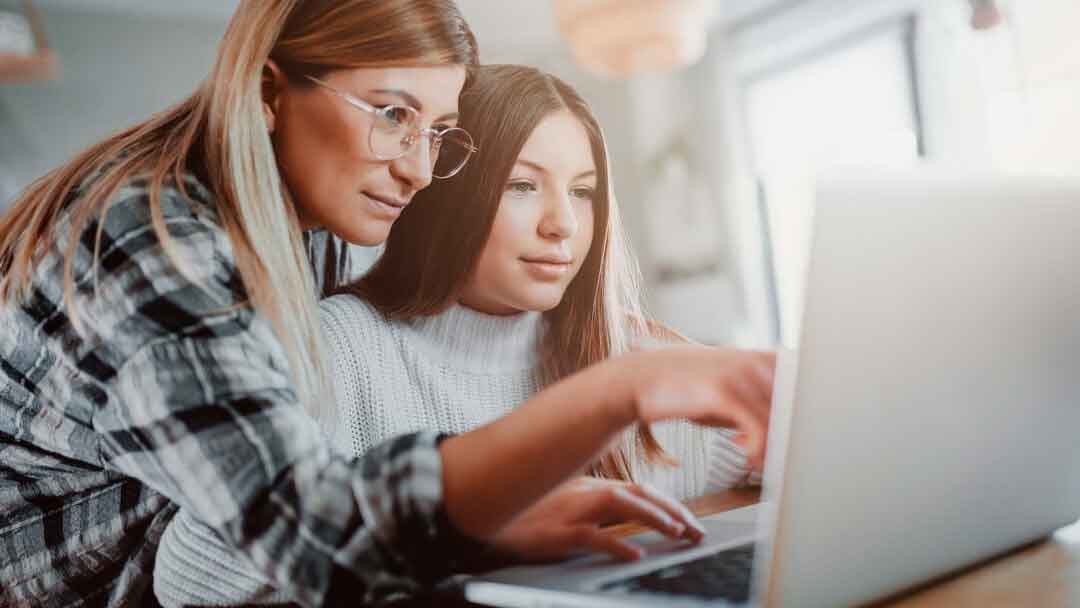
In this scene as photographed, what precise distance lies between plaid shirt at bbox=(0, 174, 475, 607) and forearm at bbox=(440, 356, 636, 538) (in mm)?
14

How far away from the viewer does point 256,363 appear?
21.6 inches

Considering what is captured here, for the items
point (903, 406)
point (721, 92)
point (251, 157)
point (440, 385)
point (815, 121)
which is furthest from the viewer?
point (815, 121)

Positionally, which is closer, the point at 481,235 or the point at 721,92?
the point at 481,235

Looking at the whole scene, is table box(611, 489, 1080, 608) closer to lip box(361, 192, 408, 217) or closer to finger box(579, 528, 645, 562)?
finger box(579, 528, 645, 562)

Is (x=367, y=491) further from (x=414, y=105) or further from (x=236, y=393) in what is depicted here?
(x=414, y=105)

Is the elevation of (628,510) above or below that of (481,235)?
below

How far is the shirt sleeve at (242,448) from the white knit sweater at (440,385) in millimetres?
182

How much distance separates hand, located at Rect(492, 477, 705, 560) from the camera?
602 millimetres

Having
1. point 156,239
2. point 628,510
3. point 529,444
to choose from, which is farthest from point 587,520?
point 156,239

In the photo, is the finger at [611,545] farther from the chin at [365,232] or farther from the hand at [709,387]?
the chin at [365,232]

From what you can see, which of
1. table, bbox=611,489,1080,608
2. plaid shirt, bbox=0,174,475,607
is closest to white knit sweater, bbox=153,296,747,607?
plaid shirt, bbox=0,174,475,607

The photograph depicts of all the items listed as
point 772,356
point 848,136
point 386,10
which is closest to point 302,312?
point 386,10

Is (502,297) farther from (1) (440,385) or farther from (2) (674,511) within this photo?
(2) (674,511)

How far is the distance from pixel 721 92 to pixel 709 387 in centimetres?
64
